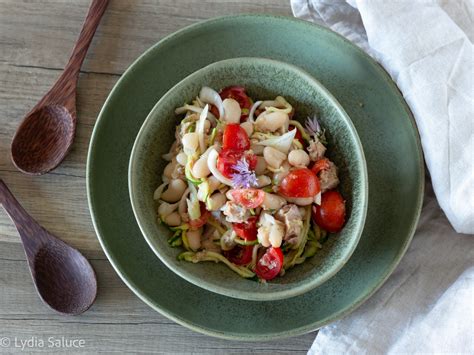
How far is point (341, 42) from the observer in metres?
1.70

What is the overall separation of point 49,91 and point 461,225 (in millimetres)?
1367

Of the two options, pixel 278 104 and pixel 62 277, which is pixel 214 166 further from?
pixel 62 277

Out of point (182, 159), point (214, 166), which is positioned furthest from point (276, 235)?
point (182, 159)

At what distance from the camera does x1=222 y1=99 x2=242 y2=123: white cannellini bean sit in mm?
1622

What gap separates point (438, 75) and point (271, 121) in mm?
527

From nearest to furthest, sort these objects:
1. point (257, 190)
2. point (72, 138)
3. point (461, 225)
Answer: point (257, 190) → point (461, 225) → point (72, 138)

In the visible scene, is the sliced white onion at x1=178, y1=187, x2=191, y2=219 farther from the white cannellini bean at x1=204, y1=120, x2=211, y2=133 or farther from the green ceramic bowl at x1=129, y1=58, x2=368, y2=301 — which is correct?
the white cannellini bean at x1=204, y1=120, x2=211, y2=133

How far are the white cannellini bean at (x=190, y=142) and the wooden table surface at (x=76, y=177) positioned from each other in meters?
0.43

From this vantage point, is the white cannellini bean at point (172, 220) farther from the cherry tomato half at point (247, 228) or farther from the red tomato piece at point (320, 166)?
the red tomato piece at point (320, 166)

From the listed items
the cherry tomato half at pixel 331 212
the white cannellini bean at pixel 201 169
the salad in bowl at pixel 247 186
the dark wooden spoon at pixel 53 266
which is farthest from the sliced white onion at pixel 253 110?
the dark wooden spoon at pixel 53 266

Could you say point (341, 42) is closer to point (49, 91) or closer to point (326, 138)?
point (326, 138)

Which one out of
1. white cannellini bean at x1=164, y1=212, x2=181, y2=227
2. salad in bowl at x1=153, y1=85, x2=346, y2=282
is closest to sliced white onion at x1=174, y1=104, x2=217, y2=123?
salad in bowl at x1=153, y1=85, x2=346, y2=282

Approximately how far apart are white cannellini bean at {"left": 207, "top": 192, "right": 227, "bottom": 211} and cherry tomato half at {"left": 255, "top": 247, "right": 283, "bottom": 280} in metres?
0.19

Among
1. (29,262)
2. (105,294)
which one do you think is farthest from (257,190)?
(29,262)
